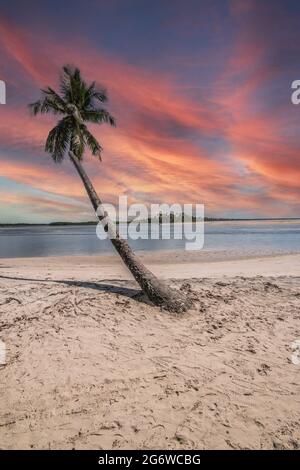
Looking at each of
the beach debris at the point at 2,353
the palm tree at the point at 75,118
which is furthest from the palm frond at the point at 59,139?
the beach debris at the point at 2,353

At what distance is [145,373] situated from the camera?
5109mm

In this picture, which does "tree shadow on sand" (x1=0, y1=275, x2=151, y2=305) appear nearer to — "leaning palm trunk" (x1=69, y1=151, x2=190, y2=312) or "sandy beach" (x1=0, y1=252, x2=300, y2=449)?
"sandy beach" (x1=0, y1=252, x2=300, y2=449)

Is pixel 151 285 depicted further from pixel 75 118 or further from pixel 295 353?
pixel 75 118

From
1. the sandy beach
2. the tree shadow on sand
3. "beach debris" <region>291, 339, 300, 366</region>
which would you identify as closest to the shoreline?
the tree shadow on sand

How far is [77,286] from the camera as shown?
961 centimetres

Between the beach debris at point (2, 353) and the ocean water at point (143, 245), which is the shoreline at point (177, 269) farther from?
the ocean water at point (143, 245)

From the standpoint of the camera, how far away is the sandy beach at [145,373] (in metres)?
3.85

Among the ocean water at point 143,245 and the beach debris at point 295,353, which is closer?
the beach debris at point 295,353

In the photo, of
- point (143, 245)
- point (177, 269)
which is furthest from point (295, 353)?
point (143, 245)

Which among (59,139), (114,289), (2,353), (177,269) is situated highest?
(59,139)

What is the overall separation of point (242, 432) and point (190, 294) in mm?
5027

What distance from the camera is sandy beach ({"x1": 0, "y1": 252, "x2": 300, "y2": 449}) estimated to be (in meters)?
3.85
